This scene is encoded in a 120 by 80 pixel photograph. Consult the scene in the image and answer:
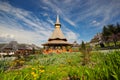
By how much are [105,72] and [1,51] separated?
204ft

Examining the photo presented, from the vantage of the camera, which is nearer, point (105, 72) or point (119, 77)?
point (119, 77)

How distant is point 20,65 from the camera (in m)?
15.9

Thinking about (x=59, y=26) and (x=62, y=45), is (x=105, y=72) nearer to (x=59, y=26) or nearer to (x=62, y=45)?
(x=62, y=45)

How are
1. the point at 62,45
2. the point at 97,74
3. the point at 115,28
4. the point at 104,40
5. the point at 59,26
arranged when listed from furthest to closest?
Result: the point at 115,28
the point at 104,40
the point at 59,26
the point at 62,45
the point at 97,74

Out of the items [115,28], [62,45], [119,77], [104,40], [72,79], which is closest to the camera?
[119,77]

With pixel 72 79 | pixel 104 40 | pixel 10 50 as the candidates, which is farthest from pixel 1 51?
pixel 72 79

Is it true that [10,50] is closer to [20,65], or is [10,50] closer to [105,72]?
[20,65]

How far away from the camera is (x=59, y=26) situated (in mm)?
46750

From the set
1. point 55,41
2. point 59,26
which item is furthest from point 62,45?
point 59,26

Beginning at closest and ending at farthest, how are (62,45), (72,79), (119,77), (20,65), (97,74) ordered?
(119,77), (97,74), (72,79), (20,65), (62,45)

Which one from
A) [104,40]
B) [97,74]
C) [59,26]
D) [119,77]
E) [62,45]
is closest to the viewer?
[119,77]

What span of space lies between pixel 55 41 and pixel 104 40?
24851mm

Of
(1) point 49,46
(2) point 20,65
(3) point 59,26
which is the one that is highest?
(3) point 59,26

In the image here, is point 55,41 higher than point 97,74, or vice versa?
point 55,41
